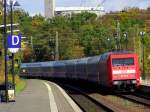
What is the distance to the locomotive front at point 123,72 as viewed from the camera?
38.4 m

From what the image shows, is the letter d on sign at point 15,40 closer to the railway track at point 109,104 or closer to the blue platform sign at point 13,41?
the blue platform sign at point 13,41

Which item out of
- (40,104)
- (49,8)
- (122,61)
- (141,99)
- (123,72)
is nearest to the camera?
(40,104)

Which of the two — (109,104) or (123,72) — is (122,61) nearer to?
(123,72)

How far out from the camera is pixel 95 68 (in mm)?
46656

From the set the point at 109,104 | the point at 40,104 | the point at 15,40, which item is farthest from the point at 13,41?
the point at 109,104

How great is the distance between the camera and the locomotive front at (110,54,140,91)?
126 ft

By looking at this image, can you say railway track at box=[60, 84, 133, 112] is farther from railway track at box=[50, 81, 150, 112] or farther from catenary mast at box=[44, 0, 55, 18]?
catenary mast at box=[44, 0, 55, 18]

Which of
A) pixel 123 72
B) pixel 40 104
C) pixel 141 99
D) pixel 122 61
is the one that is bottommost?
pixel 141 99

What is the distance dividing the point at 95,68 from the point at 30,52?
7947 centimetres

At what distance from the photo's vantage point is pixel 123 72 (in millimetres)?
38844

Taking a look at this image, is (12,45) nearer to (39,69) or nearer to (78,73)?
(78,73)

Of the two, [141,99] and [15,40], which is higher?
[15,40]

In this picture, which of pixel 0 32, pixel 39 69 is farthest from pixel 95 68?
pixel 39 69

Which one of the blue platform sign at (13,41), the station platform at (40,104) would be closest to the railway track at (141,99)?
the station platform at (40,104)
